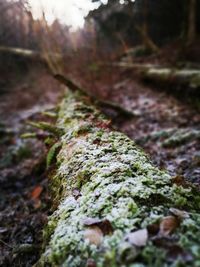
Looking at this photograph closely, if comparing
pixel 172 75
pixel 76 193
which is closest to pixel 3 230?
pixel 76 193

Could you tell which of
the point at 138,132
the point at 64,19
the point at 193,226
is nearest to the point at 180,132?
the point at 138,132

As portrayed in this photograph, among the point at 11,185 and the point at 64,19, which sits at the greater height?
the point at 64,19

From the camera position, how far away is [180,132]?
610 centimetres

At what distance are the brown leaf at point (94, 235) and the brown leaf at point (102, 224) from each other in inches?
1.1

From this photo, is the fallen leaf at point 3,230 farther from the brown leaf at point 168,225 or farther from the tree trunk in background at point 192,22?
the tree trunk in background at point 192,22

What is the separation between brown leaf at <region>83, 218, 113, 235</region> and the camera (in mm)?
2090

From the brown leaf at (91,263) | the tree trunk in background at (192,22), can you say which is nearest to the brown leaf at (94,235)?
the brown leaf at (91,263)

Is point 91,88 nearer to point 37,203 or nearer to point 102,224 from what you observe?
point 37,203

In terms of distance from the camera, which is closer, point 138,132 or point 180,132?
point 180,132

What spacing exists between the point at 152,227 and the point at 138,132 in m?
4.91

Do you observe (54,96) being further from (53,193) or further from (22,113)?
(53,193)

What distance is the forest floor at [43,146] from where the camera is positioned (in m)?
4.01

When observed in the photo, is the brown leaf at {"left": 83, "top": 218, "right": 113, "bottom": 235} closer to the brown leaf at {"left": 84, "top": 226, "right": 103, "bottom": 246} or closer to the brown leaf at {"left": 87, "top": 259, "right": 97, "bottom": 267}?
the brown leaf at {"left": 84, "top": 226, "right": 103, "bottom": 246}

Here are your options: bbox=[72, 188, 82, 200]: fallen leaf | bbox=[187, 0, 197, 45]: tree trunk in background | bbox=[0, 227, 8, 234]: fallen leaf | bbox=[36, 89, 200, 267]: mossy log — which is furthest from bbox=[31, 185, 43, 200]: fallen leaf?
bbox=[187, 0, 197, 45]: tree trunk in background
